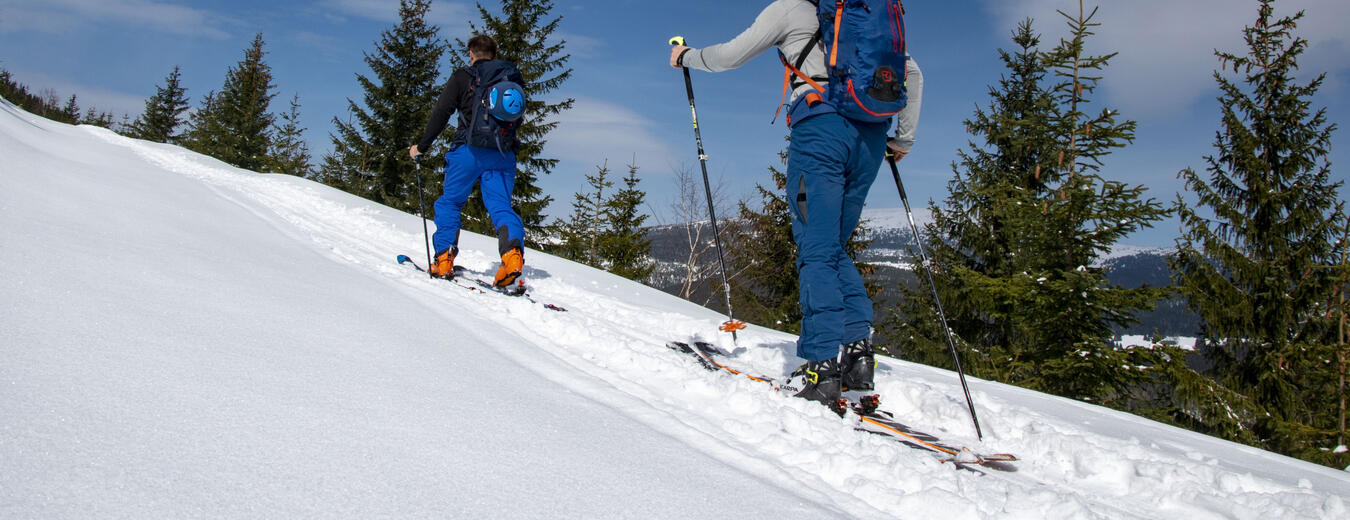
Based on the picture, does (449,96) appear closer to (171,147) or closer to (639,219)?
(171,147)

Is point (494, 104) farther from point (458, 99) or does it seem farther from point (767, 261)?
point (767, 261)

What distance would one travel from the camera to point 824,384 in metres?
2.89

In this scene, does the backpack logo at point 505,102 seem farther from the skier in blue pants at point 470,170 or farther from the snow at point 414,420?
the snow at point 414,420

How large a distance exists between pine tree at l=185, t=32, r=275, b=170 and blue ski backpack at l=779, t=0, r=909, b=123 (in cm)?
4236

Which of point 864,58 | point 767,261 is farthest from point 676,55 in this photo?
point 767,261

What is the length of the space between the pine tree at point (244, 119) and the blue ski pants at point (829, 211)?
4225 cm

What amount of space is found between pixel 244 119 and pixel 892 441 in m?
45.9

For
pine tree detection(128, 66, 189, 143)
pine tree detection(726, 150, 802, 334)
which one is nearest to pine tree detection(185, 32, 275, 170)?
pine tree detection(128, 66, 189, 143)

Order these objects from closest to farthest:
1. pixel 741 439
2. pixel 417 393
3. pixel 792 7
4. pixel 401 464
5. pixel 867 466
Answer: pixel 401 464, pixel 417 393, pixel 867 466, pixel 741 439, pixel 792 7

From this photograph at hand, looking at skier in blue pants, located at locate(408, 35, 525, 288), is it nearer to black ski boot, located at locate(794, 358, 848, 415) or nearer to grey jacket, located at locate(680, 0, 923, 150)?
grey jacket, located at locate(680, 0, 923, 150)

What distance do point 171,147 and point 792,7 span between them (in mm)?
18815

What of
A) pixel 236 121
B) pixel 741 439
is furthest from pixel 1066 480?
pixel 236 121

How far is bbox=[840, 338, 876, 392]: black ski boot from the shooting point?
314 cm

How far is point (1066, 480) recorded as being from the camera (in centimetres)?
242
